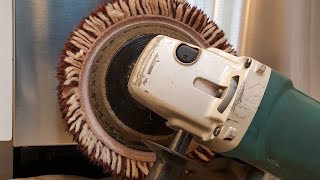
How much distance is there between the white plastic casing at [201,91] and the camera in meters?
0.54

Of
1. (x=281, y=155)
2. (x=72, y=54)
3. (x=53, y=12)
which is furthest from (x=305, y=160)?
(x=53, y=12)

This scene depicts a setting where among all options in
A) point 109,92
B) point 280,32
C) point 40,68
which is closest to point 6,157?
point 40,68

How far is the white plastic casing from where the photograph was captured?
0.54m

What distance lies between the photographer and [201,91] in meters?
0.54

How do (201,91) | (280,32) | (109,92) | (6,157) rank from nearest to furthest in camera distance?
(201,91) < (109,92) < (280,32) < (6,157)

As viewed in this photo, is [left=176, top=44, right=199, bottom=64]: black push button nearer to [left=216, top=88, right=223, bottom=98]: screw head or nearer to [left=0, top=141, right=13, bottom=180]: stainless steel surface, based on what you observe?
[left=216, top=88, right=223, bottom=98]: screw head

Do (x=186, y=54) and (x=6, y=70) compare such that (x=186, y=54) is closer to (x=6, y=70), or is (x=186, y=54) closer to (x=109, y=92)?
(x=109, y=92)

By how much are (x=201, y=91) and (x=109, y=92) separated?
0.21 meters

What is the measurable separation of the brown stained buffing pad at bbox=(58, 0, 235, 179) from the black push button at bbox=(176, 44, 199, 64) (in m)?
0.18

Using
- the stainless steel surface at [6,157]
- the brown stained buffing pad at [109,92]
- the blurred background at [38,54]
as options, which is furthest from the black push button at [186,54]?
the stainless steel surface at [6,157]

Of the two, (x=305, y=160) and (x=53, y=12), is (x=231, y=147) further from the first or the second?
(x=53, y=12)

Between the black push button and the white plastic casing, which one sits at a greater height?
the black push button

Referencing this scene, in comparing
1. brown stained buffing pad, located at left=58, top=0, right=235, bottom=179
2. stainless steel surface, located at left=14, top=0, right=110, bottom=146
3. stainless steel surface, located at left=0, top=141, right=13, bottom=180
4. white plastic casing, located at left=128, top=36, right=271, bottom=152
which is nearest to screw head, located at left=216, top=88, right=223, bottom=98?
white plastic casing, located at left=128, top=36, right=271, bottom=152

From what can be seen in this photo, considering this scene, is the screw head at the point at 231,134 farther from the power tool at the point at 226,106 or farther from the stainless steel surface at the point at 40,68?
the stainless steel surface at the point at 40,68
